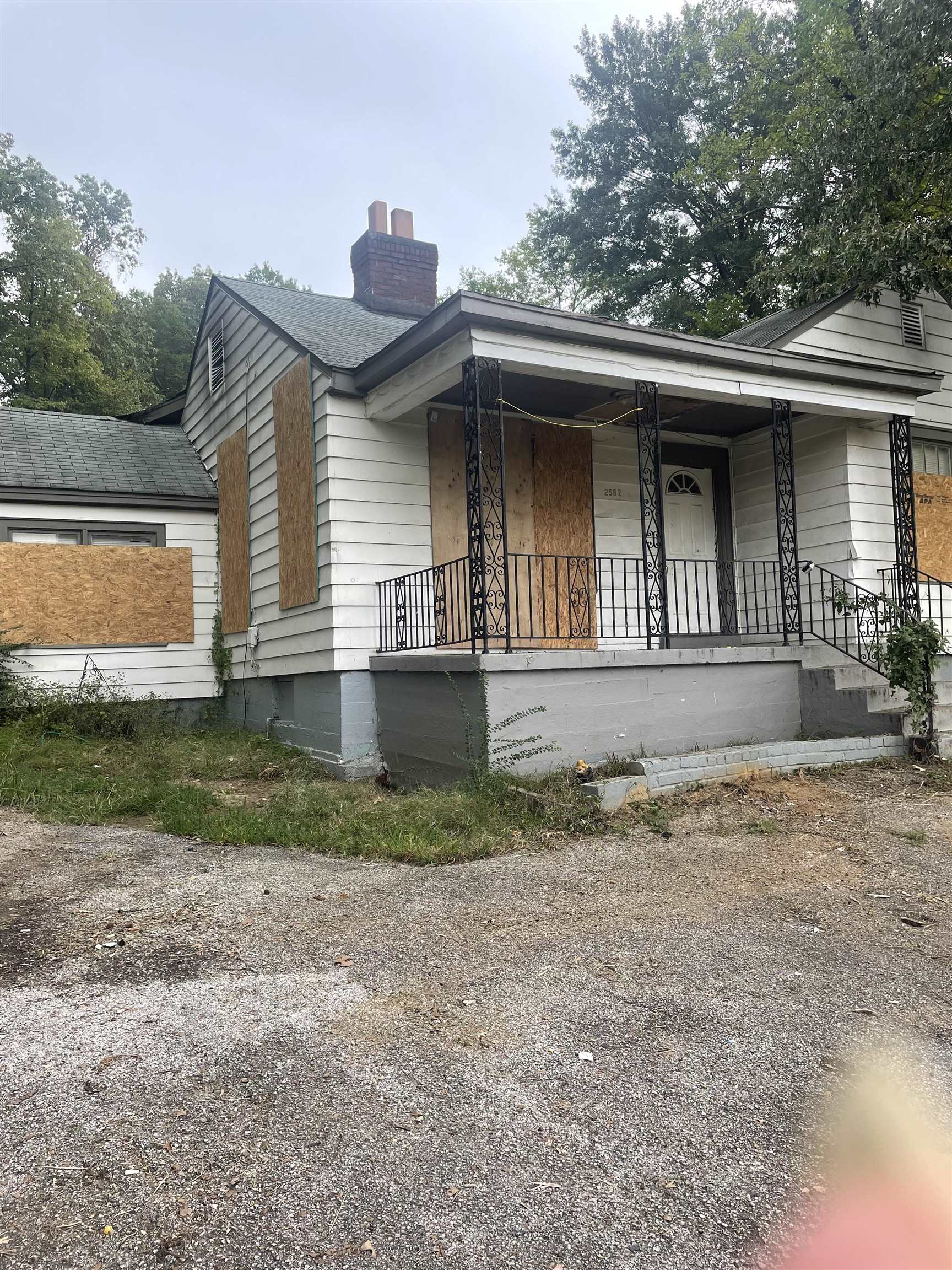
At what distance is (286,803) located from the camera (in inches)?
241

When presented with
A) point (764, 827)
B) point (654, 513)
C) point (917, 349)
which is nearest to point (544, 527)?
point (654, 513)

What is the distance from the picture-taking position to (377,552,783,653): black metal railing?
788 centimetres

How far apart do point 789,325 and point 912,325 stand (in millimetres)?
2030

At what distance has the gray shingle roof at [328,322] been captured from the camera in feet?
27.8

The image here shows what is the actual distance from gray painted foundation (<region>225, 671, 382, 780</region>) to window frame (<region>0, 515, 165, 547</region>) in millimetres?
2798

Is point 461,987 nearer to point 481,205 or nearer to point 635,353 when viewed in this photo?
point 635,353

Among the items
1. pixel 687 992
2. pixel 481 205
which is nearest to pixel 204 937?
pixel 687 992

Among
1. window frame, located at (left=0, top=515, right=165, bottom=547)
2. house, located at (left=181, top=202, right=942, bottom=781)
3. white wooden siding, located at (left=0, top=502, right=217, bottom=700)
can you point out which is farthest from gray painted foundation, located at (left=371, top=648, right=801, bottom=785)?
window frame, located at (left=0, top=515, right=165, bottom=547)

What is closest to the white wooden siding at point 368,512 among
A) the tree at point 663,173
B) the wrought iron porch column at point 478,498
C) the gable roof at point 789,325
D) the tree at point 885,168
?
the wrought iron porch column at point 478,498

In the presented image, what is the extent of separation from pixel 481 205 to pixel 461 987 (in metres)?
40.3

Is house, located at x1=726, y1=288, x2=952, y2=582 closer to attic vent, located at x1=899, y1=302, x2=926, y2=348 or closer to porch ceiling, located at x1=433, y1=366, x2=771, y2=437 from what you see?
attic vent, located at x1=899, y1=302, x2=926, y2=348

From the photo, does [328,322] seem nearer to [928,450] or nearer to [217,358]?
[217,358]

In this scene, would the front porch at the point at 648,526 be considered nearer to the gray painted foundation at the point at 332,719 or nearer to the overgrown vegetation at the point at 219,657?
the gray painted foundation at the point at 332,719

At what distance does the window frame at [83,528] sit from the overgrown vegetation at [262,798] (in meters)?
2.24
